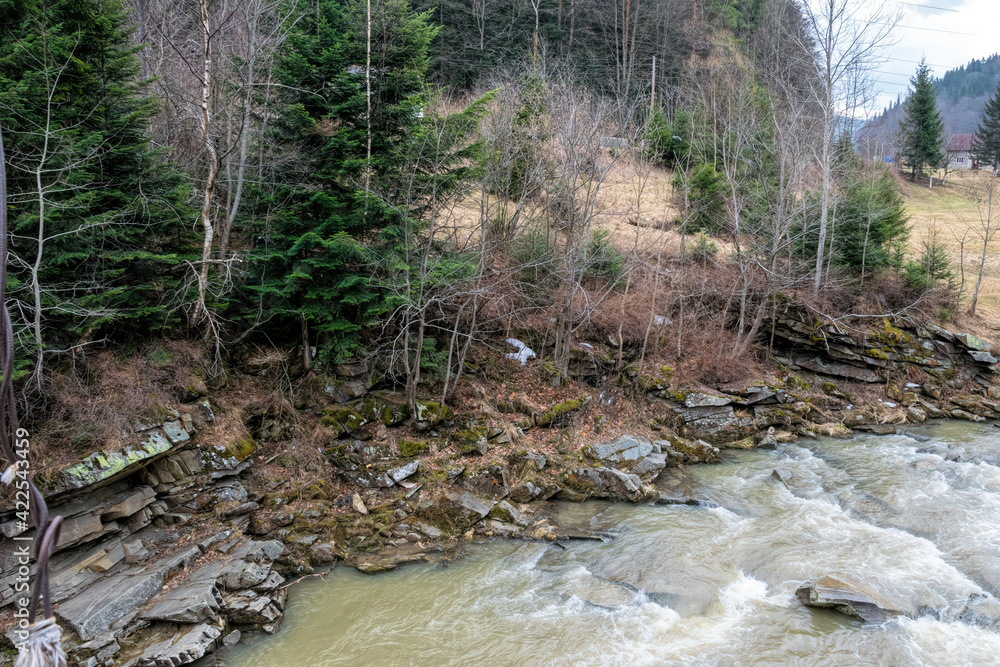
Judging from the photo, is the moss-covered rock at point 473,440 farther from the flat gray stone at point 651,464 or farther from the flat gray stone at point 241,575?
the flat gray stone at point 241,575

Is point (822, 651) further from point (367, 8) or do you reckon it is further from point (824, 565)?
point (367, 8)

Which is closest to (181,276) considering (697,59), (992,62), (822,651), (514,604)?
(514,604)

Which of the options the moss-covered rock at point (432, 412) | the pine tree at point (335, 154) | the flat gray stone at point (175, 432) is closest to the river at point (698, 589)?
the moss-covered rock at point (432, 412)

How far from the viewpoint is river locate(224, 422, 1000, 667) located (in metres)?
7.38

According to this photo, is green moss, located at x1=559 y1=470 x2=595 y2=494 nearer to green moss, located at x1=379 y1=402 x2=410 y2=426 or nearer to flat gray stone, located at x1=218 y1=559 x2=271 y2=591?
green moss, located at x1=379 y1=402 x2=410 y2=426

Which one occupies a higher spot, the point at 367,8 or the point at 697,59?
the point at 697,59

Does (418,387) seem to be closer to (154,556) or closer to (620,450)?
(620,450)

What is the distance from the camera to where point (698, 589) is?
8.57m

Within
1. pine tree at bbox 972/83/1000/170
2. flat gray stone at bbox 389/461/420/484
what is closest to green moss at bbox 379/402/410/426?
flat gray stone at bbox 389/461/420/484

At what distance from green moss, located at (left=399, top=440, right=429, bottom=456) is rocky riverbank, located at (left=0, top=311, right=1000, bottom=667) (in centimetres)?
3

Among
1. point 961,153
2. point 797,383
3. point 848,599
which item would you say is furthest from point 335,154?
point 961,153

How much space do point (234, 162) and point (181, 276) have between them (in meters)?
2.92

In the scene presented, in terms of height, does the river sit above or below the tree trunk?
below

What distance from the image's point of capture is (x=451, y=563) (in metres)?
9.44
